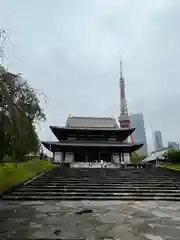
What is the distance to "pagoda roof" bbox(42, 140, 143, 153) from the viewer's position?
33.0 m

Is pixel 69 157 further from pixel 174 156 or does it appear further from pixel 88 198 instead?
pixel 88 198

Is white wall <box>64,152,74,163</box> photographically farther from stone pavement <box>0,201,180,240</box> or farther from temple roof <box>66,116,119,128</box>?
stone pavement <box>0,201,180,240</box>

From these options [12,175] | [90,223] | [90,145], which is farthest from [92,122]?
[90,223]

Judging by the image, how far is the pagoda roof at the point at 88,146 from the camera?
32969 mm

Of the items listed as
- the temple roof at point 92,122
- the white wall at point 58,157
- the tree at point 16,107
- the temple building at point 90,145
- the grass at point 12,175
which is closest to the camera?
the tree at point 16,107

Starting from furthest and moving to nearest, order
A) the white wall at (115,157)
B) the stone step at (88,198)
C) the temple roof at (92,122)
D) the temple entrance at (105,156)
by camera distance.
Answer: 1. the temple roof at (92,122)
2. the temple entrance at (105,156)
3. the white wall at (115,157)
4. the stone step at (88,198)

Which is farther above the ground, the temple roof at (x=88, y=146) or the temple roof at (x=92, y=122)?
the temple roof at (x=92, y=122)

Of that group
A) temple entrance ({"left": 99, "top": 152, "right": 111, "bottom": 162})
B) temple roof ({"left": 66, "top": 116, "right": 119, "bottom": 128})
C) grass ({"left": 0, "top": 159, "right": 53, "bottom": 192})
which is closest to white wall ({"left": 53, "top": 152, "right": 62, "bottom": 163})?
temple entrance ({"left": 99, "top": 152, "right": 111, "bottom": 162})

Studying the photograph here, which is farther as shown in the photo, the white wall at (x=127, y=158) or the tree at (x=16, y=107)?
the white wall at (x=127, y=158)

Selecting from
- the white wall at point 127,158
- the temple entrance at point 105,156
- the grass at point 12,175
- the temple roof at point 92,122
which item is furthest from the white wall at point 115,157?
the grass at point 12,175

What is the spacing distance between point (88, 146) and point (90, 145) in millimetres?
307

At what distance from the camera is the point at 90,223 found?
497 cm

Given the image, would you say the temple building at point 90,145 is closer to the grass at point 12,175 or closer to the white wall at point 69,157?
the white wall at point 69,157

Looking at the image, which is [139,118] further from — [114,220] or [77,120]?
[114,220]
